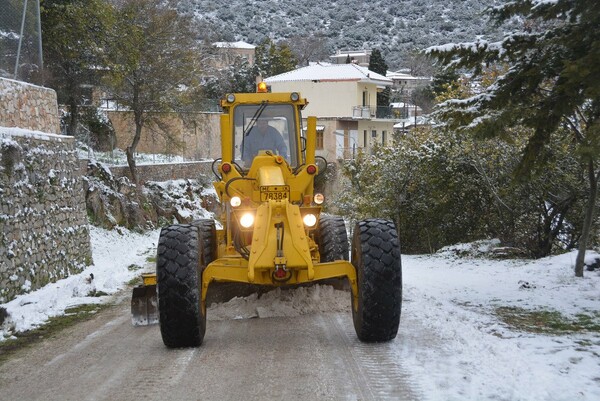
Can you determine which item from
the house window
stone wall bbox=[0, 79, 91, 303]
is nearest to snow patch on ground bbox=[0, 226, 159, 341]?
stone wall bbox=[0, 79, 91, 303]

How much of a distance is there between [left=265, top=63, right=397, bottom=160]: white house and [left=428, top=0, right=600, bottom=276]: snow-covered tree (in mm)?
39833

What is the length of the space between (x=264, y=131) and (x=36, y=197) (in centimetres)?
510

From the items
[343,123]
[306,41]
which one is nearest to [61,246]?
[343,123]

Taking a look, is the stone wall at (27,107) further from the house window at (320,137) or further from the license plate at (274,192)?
the house window at (320,137)

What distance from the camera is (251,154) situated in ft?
30.4

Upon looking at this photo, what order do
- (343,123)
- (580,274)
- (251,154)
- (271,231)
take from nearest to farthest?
(271,231) → (251,154) → (580,274) → (343,123)

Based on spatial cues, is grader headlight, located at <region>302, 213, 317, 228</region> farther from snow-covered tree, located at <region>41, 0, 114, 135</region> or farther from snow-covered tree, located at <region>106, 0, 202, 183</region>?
snow-covered tree, located at <region>106, 0, 202, 183</region>

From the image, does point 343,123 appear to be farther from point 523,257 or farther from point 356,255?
point 356,255

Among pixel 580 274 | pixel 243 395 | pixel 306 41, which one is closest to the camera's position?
pixel 243 395

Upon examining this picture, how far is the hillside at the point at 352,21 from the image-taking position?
115812mm

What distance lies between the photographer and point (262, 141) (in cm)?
935

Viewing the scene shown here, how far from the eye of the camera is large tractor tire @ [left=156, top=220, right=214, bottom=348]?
7336mm

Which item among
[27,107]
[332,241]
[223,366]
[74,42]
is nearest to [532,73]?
[332,241]

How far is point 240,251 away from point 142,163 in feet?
75.6
